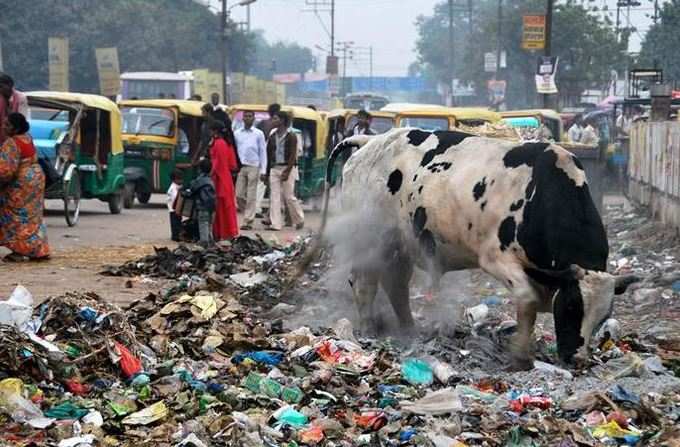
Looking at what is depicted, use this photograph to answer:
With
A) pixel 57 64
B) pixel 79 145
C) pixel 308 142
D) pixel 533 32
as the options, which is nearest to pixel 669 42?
pixel 533 32

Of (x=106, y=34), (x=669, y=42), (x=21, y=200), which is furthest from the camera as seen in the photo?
(x=106, y=34)

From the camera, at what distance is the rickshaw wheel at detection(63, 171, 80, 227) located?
60.1ft

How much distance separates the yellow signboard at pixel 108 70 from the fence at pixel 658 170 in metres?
17.8

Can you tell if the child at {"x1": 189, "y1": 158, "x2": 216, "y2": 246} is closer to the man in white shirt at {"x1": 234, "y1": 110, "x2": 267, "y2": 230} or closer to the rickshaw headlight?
the rickshaw headlight

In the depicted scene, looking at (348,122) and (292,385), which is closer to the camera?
(292,385)

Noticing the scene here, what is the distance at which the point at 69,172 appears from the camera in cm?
1794

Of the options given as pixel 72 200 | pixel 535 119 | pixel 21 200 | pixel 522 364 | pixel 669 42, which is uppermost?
pixel 669 42

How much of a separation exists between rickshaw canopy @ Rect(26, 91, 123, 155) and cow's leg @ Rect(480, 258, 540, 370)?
1180 centimetres

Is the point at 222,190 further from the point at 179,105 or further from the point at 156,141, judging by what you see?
the point at 179,105

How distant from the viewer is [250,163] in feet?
63.2

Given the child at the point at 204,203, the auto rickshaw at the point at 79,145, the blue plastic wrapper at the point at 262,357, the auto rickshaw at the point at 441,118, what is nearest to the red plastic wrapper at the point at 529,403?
the blue plastic wrapper at the point at 262,357

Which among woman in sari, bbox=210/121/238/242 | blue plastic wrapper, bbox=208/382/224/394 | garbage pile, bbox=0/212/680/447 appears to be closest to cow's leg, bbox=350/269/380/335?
garbage pile, bbox=0/212/680/447

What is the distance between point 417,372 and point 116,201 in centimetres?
1455

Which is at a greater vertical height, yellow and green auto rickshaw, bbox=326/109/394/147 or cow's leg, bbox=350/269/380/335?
yellow and green auto rickshaw, bbox=326/109/394/147
